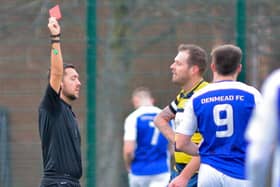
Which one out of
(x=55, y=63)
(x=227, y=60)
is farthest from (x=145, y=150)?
(x=227, y=60)

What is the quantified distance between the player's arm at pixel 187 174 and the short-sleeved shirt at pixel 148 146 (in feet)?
16.2

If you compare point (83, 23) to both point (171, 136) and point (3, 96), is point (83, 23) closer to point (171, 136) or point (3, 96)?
point (3, 96)

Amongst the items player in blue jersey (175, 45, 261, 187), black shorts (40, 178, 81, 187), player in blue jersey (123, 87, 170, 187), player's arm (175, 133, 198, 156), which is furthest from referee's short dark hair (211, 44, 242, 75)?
player in blue jersey (123, 87, 170, 187)

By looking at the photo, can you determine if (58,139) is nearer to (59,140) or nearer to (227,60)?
(59,140)

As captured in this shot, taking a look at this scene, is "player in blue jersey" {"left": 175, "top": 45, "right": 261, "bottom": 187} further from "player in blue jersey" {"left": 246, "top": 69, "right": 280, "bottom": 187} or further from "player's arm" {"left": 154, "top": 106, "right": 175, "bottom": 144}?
"player in blue jersey" {"left": 246, "top": 69, "right": 280, "bottom": 187}

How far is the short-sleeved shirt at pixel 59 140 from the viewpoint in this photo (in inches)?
295

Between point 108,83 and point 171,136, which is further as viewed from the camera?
point 108,83

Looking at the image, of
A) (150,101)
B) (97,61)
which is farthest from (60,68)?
(150,101)

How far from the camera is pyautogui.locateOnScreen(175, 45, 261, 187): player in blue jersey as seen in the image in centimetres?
714

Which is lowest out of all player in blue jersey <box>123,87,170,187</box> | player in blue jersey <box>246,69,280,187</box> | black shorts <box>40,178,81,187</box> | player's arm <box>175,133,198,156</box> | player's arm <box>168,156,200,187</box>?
player in blue jersey <box>123,87,170,187</box>

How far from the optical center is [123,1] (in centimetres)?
1212

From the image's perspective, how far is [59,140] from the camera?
24.6 ft

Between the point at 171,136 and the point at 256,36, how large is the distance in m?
3.57

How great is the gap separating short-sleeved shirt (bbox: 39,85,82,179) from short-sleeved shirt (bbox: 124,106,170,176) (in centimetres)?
492
